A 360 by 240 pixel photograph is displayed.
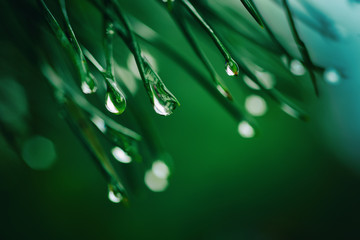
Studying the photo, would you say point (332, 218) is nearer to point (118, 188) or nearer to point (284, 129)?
point (284, 129)

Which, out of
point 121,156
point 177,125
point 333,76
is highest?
point 177,125

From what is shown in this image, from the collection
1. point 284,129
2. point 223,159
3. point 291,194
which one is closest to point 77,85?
point 223,159

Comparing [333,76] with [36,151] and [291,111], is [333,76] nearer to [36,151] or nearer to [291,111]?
[291,111]

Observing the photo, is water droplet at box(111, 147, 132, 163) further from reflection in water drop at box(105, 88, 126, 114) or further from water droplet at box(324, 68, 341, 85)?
water droplet at box(324, 68, 341, 85)

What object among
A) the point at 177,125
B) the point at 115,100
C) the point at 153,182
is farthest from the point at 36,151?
the point at 177,125

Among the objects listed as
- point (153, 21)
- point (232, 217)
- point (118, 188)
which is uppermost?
point (232, 217)

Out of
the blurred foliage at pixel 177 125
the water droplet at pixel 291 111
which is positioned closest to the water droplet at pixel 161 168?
the blurred foliage at pixel 177 125
